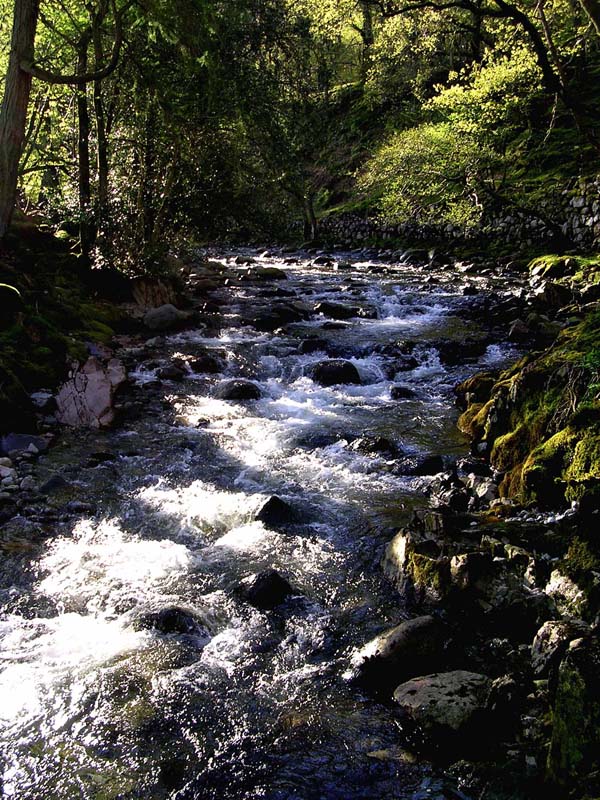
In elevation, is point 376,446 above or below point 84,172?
below

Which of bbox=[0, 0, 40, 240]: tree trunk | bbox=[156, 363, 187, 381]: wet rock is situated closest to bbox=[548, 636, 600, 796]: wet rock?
bbox=[0, 0, 40, 240]: tree trunk

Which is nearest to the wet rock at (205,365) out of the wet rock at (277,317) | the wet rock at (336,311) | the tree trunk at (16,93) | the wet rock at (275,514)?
the wet rock at (277,317)

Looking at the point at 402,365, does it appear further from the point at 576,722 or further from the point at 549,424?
the point at 576,722

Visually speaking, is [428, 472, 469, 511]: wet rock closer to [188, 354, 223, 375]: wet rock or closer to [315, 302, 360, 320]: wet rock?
[188, 354, 223, 375]: wet rock

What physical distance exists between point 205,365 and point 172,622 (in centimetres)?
835

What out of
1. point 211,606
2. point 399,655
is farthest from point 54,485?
point 399,655

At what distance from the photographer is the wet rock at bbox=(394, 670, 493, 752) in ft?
13.3

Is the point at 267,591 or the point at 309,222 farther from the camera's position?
the point at 309,222

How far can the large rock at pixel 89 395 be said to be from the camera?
9953 millimetres

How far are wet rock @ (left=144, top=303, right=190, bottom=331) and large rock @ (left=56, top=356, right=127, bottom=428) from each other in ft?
13.8

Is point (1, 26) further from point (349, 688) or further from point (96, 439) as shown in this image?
point (349, 688)

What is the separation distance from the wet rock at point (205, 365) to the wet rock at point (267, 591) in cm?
777

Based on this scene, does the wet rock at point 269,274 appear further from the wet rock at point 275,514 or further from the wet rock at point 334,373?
the wet rock at point 275,514

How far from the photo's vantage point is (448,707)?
165 inches
